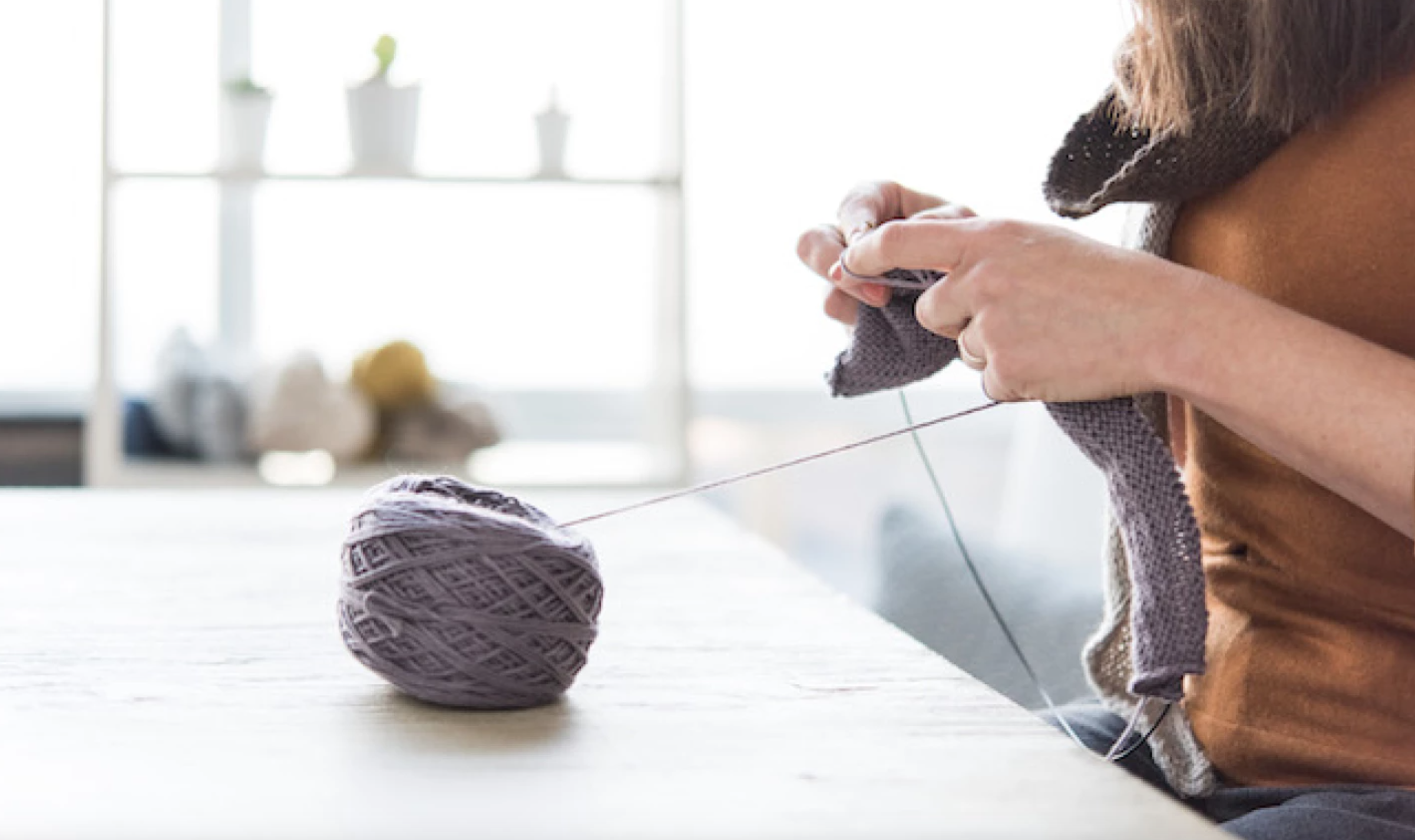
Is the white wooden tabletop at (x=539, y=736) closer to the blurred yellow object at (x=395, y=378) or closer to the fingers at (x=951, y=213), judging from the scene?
the fingers at (x=951, y=213)

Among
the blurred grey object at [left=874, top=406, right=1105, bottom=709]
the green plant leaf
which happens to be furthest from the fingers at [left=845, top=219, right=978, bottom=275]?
the green plant leaf

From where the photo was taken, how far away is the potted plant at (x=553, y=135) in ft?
9.02

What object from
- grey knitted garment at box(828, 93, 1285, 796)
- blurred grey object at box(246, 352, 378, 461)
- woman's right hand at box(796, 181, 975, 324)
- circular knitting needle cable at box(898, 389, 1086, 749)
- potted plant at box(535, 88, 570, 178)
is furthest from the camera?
potted plant at box(535, 88, 570, 178)

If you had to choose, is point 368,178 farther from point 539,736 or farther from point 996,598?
point 539,736

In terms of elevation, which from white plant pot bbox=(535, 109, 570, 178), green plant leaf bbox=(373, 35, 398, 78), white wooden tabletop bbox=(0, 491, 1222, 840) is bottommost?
white wooden tabletop bbox=(0, 491, 1222, 840)

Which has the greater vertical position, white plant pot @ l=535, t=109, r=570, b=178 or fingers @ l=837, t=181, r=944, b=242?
white plant pot @ l=535, t=109, r=570, b=178

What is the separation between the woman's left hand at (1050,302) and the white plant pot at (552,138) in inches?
72.5

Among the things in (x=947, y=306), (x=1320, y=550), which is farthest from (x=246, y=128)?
(x=1320, y=550)

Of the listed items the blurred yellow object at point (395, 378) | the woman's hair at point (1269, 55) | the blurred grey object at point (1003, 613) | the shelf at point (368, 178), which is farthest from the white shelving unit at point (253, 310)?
the woman's hair at point (1269, 55)

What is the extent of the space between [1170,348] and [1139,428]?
67mm

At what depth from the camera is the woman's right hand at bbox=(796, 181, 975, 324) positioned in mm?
1104

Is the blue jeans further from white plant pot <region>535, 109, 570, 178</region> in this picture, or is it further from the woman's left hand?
white plant pot <region>535, 109, 570, 178</region>

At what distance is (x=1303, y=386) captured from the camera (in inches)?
34.5

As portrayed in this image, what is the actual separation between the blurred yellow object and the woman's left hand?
1749 mm
